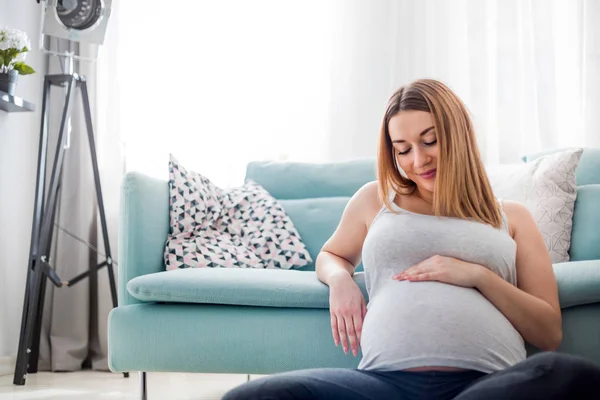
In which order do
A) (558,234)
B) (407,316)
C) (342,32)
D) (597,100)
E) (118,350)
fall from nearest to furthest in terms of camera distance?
(407,316)
(118,350)
(558,234)
(597,100)
(342,32)

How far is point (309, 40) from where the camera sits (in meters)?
3.28

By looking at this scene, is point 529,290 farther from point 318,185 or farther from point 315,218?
point 318,185

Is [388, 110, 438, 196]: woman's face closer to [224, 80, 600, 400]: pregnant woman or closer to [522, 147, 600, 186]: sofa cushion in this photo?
[224, 80, 600, 400]: pregnant woman

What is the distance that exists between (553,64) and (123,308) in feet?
7.38

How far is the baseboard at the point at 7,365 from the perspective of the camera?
2875 millimetres

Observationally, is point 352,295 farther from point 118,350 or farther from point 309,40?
point 309,40

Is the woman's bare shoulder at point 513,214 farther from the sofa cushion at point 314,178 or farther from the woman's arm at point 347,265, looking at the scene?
the sofa cushion at point 314,178

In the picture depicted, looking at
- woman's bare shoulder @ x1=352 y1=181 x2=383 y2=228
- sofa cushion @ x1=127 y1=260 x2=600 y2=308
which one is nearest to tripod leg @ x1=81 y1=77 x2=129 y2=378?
sofa cushion @ x1=127 y1=260 x2=600 y2=308

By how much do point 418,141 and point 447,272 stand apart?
29cm

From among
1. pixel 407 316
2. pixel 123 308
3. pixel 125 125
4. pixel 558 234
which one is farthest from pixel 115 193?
pixel 407 316

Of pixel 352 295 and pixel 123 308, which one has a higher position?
pixel 352 295

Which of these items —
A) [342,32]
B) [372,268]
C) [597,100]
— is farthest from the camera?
[342,32]

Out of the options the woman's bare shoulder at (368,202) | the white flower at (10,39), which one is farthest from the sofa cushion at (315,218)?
the white flower at (10,39)

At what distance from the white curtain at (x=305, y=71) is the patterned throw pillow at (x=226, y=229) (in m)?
0.90
